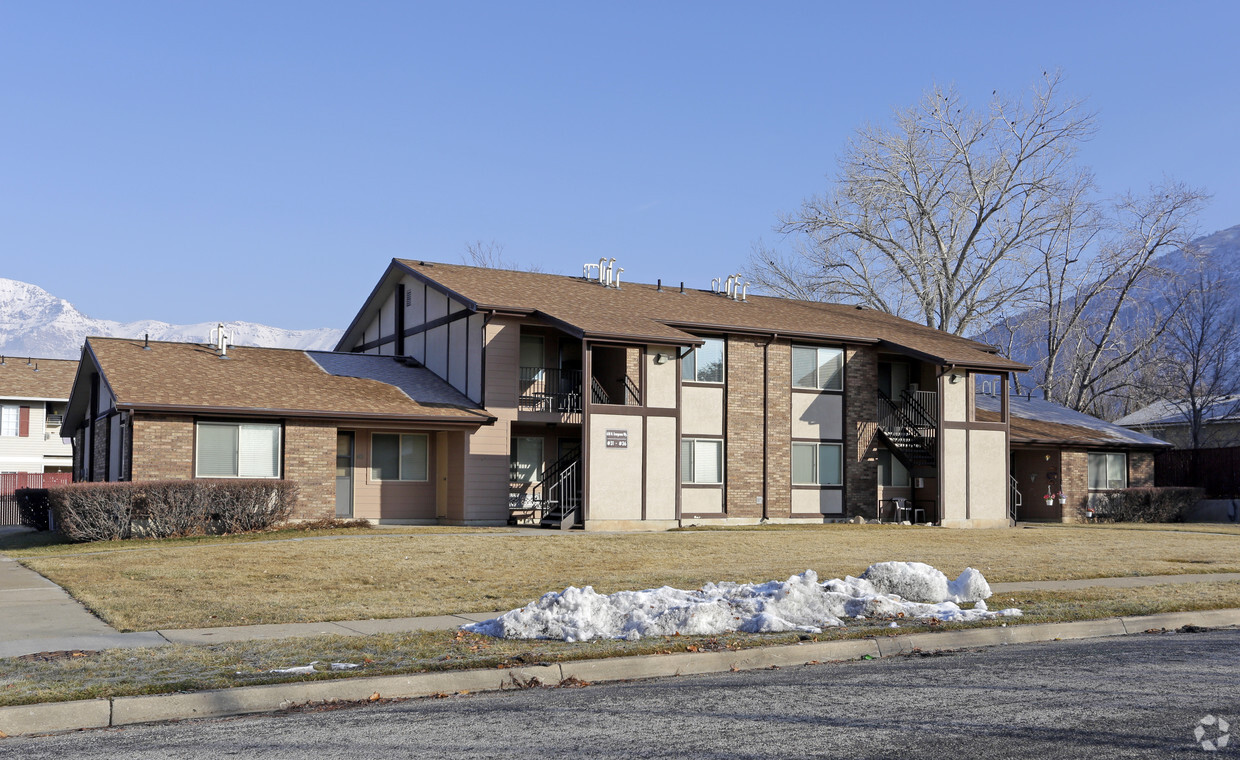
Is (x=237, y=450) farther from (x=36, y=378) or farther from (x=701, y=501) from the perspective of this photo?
(x=36, y=378)

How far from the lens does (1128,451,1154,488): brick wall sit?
40906 mm

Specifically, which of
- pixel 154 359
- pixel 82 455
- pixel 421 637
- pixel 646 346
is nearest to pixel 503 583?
pixel 421 637

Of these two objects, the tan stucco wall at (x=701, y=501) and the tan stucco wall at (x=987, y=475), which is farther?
the tan stucco wall at (x=987, y=475)

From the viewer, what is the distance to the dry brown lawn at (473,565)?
43.5ft

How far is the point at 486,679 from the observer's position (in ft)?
29.2

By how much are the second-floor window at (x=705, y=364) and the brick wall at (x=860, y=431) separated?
14.8 feet

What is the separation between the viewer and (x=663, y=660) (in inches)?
381

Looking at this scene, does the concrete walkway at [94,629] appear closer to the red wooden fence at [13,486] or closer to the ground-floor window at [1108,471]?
the red wooden fence at [13,486]

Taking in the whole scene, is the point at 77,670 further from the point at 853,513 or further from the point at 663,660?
the point at 853,513

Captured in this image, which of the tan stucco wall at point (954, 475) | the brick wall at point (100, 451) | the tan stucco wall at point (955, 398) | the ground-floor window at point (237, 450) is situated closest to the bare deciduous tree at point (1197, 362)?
the tan stucco wall at point (955, 398)

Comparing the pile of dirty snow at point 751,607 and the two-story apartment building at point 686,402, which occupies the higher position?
the two-story apartment building at point 686,402

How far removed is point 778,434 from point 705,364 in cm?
305

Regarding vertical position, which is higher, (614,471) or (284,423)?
(284,423)

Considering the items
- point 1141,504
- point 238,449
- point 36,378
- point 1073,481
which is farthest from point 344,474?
point 36,378
